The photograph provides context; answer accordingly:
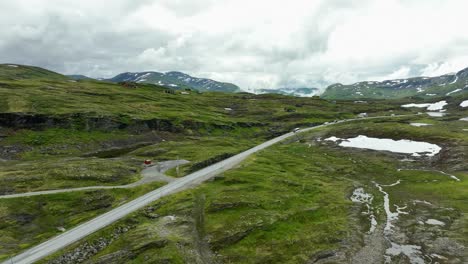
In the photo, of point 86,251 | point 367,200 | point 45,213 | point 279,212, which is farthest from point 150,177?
point 367,200

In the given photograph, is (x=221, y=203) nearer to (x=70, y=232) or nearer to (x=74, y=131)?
(x=70, y=232)

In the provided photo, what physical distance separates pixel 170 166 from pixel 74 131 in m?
68.7

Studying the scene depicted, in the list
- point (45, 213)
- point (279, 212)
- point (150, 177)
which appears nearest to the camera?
point (45, 213)

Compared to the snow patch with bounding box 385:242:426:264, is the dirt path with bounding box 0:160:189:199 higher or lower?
higher

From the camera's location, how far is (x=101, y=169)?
10331 cm

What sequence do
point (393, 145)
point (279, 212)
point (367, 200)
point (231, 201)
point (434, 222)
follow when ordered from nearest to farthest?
point (434, 222) → point (279, 212) → point (231, 201) → point (367, 200) → point (393, 145)

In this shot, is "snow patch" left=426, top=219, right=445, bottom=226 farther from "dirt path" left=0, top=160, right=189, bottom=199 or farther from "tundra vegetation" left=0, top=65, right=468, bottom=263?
"dirt path" left=0, top=160, right=189, bottom=199

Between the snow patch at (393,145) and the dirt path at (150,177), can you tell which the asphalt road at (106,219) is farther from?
the snow patch at (393,145)

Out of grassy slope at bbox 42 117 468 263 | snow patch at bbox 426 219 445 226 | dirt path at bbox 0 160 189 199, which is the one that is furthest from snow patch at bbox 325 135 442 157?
dirt path at bbox 0 160 189 199

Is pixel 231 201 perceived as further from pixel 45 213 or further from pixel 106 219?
pixel 45 213

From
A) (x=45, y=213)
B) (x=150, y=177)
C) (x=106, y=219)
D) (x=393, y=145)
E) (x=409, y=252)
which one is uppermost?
(x=393, y=145)

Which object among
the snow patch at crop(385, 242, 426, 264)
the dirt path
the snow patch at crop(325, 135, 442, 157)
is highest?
the snow patch at crop(325, 135, 442, 157)

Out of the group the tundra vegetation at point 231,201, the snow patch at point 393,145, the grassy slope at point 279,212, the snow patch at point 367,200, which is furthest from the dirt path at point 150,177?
the snow patch at point 393,145

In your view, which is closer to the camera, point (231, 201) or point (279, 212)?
point (279, 212)
